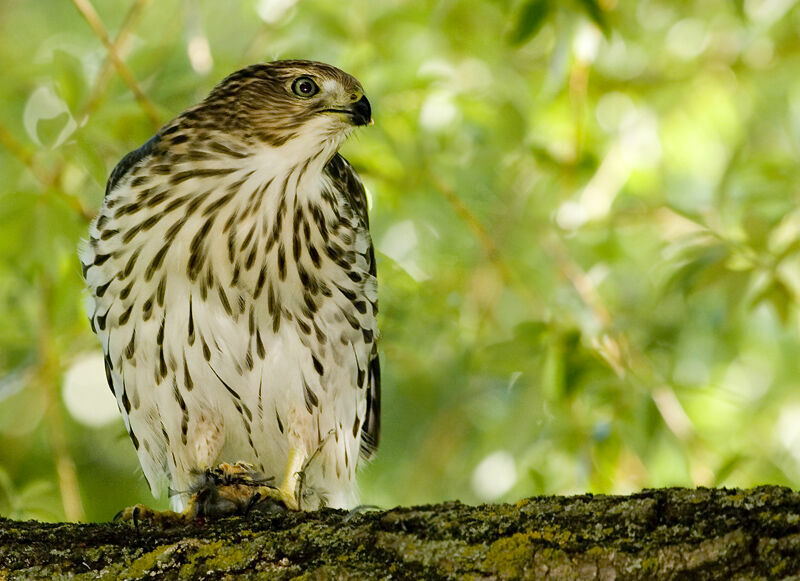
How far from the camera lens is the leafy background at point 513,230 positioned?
406cm

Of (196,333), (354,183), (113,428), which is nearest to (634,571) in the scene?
(196,333)

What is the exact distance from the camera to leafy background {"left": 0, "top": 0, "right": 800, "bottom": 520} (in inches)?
160

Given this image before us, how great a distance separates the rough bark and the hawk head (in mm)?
1574

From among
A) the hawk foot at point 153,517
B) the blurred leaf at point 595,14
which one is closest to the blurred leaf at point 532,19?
the blurred leaf at point 595,14

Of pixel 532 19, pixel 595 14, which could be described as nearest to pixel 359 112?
pixel 532 19

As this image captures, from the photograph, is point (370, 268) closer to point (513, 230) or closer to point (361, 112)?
point (361, 112)

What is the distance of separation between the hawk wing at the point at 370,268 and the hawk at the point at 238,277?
15cm

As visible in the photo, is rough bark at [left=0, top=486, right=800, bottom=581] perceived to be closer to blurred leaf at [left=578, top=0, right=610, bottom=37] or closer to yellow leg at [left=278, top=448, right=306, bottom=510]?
yellow leg at [left=278, top=448, right=306, bottom=510]

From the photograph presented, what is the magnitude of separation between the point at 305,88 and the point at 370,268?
2.39 feet

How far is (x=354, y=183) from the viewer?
423cm

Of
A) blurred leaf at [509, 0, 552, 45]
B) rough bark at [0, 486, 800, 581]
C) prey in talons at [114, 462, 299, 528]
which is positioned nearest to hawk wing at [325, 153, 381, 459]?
blurred leaf at [509, 0, 552, 45]

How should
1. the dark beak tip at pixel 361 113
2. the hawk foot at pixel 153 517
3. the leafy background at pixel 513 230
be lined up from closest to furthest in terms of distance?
the hawk foot at pixel 153 517 → the dark beak tip at pixel 361 113 → the leafy background at pixel 513 230

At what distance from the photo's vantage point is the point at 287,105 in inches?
146

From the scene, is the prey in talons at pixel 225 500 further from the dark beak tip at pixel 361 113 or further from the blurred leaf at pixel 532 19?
the blurred leaf at pixel 532 19
